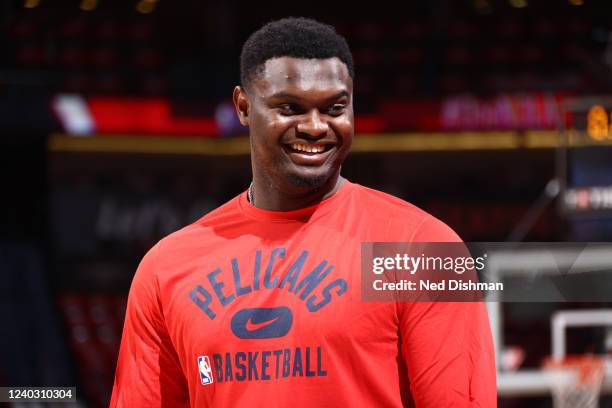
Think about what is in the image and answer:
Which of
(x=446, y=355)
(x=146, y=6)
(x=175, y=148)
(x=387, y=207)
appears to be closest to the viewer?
(x=446, y=355)

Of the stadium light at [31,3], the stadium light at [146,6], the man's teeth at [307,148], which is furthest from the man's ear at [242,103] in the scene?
the stadium light at [146,6]

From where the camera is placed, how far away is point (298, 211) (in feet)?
4.12

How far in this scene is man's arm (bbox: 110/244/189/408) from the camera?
1291 millimetres

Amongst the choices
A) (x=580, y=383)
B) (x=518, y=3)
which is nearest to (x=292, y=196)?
(x=580, y=383)

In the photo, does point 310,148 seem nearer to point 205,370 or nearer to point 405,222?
point 405,222

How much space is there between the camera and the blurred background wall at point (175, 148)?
3662 mm

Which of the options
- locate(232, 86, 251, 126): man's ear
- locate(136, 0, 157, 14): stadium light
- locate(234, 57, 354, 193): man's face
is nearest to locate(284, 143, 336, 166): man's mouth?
locate(234, 57, 354, 193): man's face

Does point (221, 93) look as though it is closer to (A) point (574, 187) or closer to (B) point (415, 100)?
(B) point (415, 100)

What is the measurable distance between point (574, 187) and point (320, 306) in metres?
2.07

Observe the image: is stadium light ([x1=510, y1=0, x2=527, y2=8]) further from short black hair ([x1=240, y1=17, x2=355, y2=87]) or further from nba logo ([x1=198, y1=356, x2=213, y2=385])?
nba logo ([x1=198, y1=356, x2=213, y2=385])

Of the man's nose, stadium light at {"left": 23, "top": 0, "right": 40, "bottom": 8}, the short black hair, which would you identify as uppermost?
stadium light at {"left": 23, "top": 0, "right": 40, "bottom": 8}

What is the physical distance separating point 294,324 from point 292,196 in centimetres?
18

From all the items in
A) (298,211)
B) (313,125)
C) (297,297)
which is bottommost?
(297,297)

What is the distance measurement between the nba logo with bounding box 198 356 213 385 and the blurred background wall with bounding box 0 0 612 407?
2.40 m
